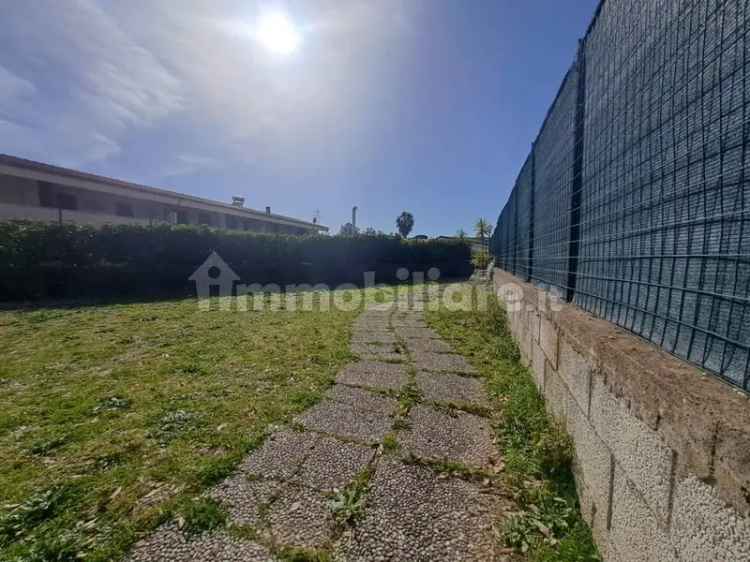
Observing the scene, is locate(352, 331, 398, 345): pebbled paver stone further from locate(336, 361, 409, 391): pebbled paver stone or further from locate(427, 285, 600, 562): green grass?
locate(427, 285, 600, 562): green grass

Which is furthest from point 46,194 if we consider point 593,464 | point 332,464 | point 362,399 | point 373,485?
point 593,464

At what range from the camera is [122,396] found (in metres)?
2.69

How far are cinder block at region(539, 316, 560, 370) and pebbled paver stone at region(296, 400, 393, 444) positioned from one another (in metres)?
1.21

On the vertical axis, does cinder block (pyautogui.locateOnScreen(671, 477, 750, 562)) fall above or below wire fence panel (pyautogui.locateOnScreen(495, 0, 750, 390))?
below

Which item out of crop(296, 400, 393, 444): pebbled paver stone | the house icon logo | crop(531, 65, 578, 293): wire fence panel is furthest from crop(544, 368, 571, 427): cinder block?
the house icon logo

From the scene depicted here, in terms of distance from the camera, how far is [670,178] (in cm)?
124

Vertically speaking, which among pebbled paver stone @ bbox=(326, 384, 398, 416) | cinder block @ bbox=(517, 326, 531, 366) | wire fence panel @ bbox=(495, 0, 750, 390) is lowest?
pebbled paver stone @ bbox=(326, 384, 398, 416)

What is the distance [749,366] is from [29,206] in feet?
61.4

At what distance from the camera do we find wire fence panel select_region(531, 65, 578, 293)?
2.48m

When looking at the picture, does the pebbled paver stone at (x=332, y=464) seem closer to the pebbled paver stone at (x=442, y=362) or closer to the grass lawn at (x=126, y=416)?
the grass lawn at (x=126, y=416)

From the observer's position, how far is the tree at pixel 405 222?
5572 centimetres

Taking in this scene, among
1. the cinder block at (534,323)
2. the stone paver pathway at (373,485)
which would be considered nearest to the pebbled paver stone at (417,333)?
the stone paver pathway at (373,485)

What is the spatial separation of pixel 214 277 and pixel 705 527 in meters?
12.2

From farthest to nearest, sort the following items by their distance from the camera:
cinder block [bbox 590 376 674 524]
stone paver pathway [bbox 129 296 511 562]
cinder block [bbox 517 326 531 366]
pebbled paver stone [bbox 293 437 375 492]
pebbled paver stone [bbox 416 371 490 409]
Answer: cinder block [bbox 517 326 531 366] < pebbled paver stone [bbox 416 371 490 409] < pebbled paver stone [bbox 293 437 375 492] < stone paver pathway [bbox 129 296 511 562] < cinder block [bbox 590 376 674 524]
